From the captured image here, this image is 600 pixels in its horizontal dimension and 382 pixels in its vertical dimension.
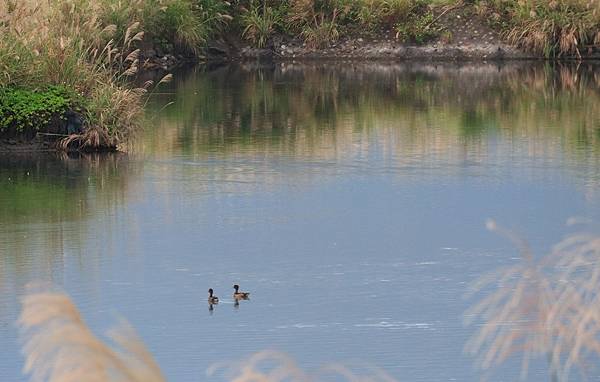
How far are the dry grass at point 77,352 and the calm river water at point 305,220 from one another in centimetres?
558

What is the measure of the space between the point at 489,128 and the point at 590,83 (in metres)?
7.20

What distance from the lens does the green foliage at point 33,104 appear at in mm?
18062

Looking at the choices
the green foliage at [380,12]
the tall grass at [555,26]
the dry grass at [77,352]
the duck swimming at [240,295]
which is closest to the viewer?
the dry grass at [77,352]

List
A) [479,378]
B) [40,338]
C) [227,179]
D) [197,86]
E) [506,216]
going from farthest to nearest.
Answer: [197,86] < [227,179] < [506,216] < [479,378] < [40,338]

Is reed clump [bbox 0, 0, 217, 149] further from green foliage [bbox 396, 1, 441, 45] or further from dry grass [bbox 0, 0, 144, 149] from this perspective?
green foliage [bbox 396, 1, 441, 45]

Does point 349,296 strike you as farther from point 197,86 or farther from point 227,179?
point 197,86

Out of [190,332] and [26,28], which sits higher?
[26,28]

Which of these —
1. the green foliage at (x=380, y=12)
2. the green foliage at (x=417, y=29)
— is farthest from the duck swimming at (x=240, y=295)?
the green foliage at (x=380, y=12)

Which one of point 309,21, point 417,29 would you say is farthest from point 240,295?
point 309,21

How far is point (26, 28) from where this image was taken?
1934 cm

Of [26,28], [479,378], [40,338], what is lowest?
[479,378]

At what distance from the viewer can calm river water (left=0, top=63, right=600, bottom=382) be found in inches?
398

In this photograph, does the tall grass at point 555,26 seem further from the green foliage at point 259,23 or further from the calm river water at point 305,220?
the calm river water at point 305,220

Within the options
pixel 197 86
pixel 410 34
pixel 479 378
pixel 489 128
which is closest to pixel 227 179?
pixel 489 128
